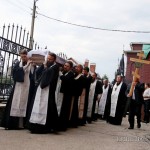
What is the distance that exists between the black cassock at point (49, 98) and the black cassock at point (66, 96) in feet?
1.38

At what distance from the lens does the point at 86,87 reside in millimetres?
10234

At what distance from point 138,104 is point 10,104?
4.69m

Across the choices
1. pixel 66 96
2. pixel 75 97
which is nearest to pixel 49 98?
pixel 66 96

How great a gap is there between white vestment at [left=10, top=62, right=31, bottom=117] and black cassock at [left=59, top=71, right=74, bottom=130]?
0.81 meters

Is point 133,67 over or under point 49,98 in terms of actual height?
over

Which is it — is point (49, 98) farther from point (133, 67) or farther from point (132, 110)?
point (133, 67)

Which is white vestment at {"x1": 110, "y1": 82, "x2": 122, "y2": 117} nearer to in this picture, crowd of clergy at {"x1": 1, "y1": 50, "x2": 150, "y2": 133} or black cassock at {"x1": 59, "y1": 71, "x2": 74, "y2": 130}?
crowd of clergy at {"x1": 1, "y1": 50, "x2": 150, "y2": 133}

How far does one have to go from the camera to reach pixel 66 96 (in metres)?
8.45

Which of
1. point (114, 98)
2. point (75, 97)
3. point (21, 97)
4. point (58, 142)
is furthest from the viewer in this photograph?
point (114, 98)

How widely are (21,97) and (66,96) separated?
1.25 m

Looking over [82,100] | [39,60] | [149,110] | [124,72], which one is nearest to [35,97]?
[39,60]

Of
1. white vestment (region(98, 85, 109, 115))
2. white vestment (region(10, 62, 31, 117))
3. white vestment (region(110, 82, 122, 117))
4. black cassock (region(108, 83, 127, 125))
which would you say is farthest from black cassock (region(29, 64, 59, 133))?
white vestment (region(98, 85, 109, 115))

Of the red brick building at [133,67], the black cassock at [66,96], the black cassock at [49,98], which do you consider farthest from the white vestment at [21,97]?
the red brick building at [133,67]

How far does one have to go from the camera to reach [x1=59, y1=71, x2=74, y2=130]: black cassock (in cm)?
800
